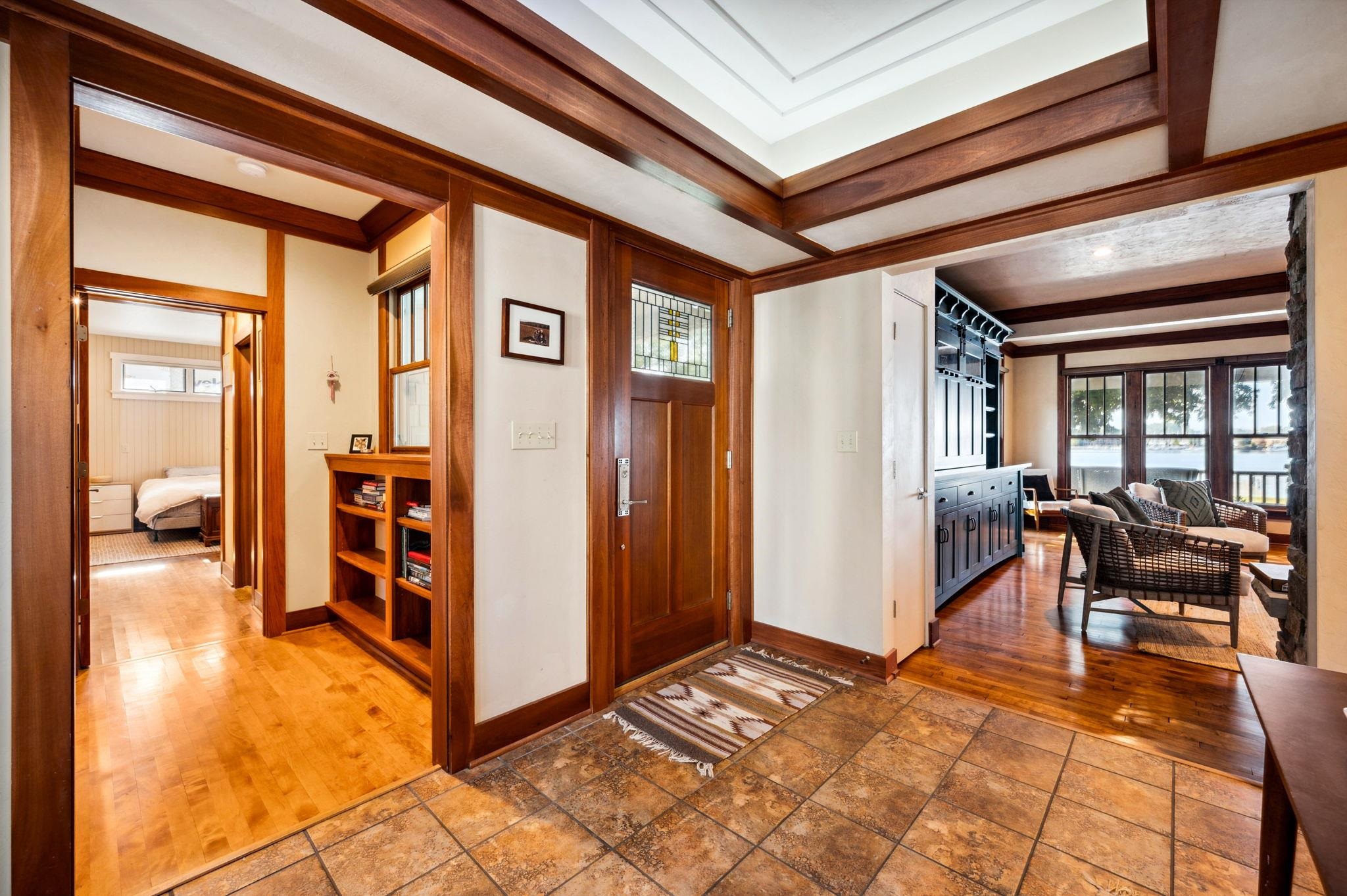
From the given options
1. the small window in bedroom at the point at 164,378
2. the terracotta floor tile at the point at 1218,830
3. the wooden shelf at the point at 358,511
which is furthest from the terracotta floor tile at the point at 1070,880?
the small window in bedroom at the point at 164,378

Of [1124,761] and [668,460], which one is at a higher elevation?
[668,460]

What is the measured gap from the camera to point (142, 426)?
299 inches

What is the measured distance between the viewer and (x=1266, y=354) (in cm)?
638

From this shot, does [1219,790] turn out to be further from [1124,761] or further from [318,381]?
[318,381]

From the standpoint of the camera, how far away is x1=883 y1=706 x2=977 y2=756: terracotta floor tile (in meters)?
2.30

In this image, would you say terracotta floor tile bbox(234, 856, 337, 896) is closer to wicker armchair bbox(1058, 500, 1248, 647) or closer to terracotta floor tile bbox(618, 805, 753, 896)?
terracotta floor tile bbox(618, 805, 753, 896)

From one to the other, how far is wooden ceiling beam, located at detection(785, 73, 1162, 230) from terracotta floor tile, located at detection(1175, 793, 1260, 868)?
87.8 inches

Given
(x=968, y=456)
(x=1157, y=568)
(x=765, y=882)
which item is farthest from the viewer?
(x=968, y=456)

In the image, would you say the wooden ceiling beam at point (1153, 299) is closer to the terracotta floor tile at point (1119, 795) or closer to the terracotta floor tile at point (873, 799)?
the terracotta floor tile at point (1119, 795)

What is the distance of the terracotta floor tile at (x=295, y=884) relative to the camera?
1.55 metres

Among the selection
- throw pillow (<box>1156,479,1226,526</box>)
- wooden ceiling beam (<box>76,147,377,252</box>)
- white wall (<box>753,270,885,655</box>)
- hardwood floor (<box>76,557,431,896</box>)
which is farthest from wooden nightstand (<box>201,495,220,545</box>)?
throw pillow (<box>1156,479,1226,526</box>)

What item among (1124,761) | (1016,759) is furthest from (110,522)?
(1124,761)

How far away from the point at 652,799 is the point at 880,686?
142 centimetres

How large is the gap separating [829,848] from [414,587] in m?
2.24
